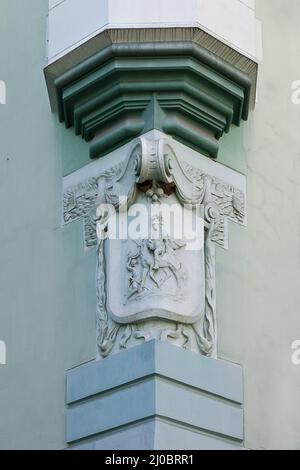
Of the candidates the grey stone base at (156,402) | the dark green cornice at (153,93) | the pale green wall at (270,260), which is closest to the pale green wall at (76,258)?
the pale green wall at (270,260)

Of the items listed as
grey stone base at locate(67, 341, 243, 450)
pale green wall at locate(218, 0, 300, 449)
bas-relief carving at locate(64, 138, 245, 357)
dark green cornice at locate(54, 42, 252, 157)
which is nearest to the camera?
grey stone base at locate(67, 341, 243, 450)

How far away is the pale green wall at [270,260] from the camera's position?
9.77m

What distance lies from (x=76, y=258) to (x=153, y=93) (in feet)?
3.99

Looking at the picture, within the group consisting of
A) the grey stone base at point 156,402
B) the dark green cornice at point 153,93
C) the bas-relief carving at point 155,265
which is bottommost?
the grey stone base at point 156,402

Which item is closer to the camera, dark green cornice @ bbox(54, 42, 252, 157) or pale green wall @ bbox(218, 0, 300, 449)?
pale green wall @ bbox(218, 0, 300, 449)

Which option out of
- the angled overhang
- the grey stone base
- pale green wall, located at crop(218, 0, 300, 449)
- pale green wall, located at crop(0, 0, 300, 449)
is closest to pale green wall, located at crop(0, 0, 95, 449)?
pale green wall, located at crop(0, 0, 300, 449)

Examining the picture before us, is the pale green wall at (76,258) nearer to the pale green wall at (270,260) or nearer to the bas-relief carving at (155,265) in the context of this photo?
the pale green wall at (270,260)

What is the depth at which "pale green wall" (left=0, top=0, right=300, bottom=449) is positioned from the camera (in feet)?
32.2

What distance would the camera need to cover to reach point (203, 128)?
33.4ft

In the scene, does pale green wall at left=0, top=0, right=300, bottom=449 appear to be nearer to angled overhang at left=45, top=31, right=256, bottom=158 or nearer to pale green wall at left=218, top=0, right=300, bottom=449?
pale green wall at left=218, top=0, right=300, bottom=449

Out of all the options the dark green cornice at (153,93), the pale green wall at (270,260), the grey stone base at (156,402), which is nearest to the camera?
the grey stone base at (156,402)

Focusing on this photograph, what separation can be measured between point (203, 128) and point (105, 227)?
3.27ft

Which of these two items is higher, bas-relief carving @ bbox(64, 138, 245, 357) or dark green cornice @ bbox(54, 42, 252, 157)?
dark green cornice @ bbox(54, 42, 252, 157)

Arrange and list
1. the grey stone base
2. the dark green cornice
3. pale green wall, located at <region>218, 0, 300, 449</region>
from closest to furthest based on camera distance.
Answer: the grey stone base < pale green wall, located at <region>218, 0, 300, 449</region> < the dark green cornice
